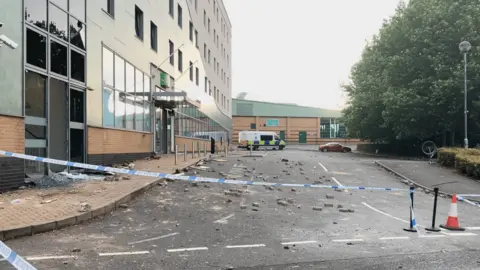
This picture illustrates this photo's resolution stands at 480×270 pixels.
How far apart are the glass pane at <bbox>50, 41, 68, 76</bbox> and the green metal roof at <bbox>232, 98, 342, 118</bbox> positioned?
65.4 metres

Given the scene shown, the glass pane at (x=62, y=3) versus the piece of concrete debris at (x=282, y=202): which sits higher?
the glass pane at (x=62, y=3)

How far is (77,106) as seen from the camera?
43.5 feet

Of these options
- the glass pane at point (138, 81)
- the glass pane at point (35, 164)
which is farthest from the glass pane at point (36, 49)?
the glass pane at point (138, 81)

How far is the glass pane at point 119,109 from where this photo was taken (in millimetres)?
16553

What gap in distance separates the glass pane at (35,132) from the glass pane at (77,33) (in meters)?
3.15

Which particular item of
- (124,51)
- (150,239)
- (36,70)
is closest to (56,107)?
(36,70)

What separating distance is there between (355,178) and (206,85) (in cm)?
2552

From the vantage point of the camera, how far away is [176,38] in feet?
88.2

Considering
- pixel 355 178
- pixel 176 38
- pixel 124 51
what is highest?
pixel 176 38

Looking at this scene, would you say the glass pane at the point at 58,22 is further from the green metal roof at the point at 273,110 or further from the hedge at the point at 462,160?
the green metal roof at the point at 273,110

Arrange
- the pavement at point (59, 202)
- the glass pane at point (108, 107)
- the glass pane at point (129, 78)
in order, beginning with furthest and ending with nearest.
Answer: the glass pane at point (129, 78) → the glass pane at point (108, 107) → the pavement at point (59, 202)

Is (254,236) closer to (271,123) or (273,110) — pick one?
(271,123)

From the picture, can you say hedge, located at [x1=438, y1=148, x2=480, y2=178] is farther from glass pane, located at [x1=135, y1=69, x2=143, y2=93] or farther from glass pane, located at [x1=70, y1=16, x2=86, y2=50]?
glass pane, located at [x1=70, y1=16, x2=86, y2=50]

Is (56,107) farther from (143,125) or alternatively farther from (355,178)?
(355,178)
